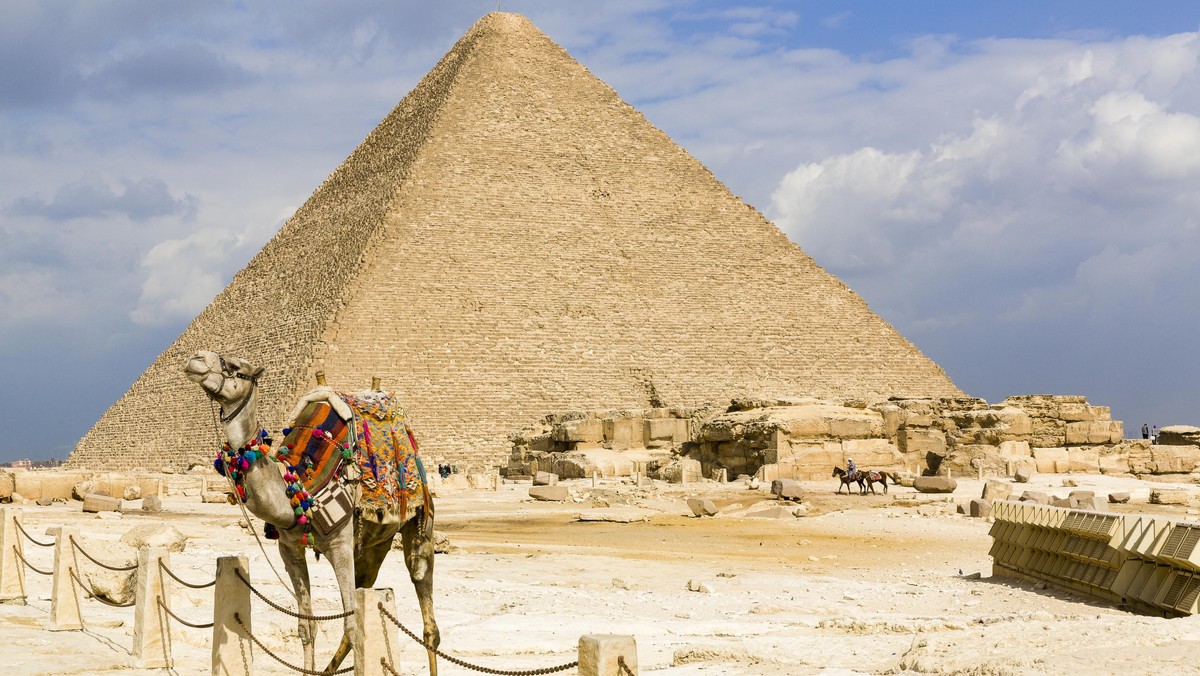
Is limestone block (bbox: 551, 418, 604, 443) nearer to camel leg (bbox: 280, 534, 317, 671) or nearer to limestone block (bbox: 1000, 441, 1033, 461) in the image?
limestone block (bbox: 1000, 441, 1033, 461)

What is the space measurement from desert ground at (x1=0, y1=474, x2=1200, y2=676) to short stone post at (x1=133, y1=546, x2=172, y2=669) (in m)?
0.11

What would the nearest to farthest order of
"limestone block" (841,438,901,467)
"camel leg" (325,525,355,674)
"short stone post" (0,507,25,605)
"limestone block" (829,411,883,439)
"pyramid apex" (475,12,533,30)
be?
"camel leg" (325,525,355,674) → "short stone post" (0,507,25,605) → "limestone block" (841,438,901,467) → "limestone block" (829,411,883,439) → "pyramid apex" (475,12,533,30)

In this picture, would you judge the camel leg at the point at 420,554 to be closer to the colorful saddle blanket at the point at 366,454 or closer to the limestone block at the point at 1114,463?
the colorful saddle blanket at the point at 366,454

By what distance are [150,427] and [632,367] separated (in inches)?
818

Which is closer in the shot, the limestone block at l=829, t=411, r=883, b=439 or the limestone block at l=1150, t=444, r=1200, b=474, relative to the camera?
the limestone block at l=829, t=411, r=883, b=439

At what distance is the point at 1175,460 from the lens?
75.0ft

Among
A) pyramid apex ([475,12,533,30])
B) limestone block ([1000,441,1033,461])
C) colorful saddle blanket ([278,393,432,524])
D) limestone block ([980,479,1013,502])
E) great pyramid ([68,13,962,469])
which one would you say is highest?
pyramid apex ([475,12,533,30])

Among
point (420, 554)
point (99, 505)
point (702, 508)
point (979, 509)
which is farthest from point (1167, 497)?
point (420, 554)

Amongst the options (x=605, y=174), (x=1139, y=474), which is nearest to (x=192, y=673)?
(x=1139, y=474)

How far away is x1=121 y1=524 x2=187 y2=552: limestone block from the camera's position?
9.90 metres

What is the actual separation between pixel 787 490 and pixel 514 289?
3924 cm

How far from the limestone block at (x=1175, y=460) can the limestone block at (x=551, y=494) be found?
9302 millimetres

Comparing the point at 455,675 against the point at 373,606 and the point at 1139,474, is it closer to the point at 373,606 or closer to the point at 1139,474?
the point at 373,606

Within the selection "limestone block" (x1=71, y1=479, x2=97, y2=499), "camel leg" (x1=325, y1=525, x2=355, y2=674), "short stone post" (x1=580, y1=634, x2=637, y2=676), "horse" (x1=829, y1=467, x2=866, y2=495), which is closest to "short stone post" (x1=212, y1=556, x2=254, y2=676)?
"camel leg" (x1=325, y1=525, x2=355, y2=674)
